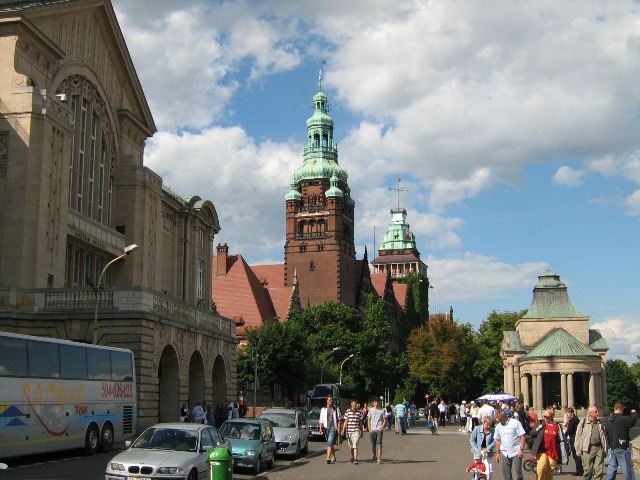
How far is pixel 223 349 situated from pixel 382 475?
79.5ft

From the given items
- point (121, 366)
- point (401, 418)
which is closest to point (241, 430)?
point (121, 366)

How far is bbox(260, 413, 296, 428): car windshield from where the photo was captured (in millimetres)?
28391

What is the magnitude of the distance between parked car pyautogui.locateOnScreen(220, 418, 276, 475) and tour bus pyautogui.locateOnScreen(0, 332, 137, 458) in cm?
425

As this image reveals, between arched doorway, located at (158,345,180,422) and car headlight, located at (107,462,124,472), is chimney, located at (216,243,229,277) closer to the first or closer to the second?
arched doorway, located at (158,345,180,422)

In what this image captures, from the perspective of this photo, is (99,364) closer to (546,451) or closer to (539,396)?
(546,451)

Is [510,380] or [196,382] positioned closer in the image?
[196,382]

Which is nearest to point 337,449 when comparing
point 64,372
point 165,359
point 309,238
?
point 165,359

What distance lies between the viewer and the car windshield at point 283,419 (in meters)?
28.4

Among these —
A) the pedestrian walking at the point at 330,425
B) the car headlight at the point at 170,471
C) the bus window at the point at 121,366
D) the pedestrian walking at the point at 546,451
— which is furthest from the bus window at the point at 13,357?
the pedestrian walking at the point at 546,451

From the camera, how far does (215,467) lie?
15.3 m

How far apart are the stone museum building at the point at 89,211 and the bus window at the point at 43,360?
6.89 metres

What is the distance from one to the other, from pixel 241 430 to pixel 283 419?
553cm

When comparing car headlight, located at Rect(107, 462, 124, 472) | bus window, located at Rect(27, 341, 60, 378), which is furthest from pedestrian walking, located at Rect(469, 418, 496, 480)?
bus window, located at Rect(27, 341, 60, 378)

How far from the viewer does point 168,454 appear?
55.7 ft
